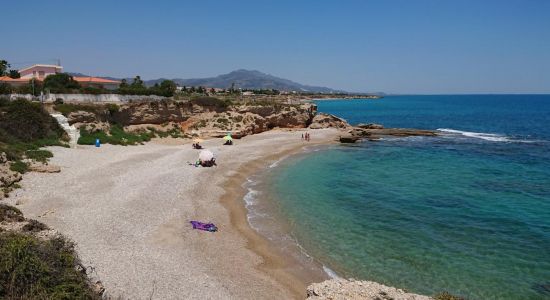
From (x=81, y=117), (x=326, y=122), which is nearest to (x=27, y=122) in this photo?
(x=81, y=117)

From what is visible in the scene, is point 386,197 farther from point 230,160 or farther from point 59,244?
point 59,244

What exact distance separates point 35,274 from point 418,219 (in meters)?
17.3

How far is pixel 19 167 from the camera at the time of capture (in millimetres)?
21766

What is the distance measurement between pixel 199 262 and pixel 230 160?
2051 cm

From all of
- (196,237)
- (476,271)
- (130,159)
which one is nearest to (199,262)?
(196,237)

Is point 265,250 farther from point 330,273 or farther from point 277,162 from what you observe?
point 277,162

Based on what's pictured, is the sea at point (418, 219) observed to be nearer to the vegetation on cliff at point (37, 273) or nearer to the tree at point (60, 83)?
the vegetation on cliff at point (37, 273)

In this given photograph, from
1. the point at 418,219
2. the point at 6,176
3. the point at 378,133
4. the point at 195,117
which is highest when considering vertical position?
the point at 195,117

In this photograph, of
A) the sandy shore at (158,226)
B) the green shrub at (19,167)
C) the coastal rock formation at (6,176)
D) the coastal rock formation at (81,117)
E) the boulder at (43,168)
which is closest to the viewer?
the sandy shore at (158,226)

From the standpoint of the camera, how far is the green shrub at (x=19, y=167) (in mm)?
21459

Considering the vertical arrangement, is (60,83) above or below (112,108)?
above

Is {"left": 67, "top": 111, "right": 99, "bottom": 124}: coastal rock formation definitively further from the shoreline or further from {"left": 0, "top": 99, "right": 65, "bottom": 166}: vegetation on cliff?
the shoreline

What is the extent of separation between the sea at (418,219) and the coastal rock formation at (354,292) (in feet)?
14.7

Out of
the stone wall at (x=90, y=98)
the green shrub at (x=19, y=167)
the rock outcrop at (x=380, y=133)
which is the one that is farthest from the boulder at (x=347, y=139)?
the green shrub at (x=19, y=167)
